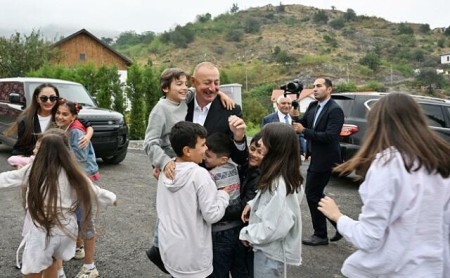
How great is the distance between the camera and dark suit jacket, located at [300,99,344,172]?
4637 mm

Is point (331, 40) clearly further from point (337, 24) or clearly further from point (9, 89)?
point (9, 89)

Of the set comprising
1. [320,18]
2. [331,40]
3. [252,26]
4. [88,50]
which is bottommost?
[88,50]

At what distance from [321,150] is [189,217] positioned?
258 cm

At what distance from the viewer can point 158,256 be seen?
9.27ft

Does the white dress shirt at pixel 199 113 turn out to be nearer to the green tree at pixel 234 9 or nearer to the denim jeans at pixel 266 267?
the denim jeans at pixel 266 267

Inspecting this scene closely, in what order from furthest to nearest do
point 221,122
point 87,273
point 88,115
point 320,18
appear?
point 320,18
point 88,115
point 87,273
point 221,122

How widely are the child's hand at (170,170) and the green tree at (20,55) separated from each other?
2762cm

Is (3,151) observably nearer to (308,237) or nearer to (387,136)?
(308,237)

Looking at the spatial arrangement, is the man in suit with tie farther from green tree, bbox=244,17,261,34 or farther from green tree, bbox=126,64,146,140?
green tree, bbox=244,17,261,34

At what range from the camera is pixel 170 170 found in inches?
98.9

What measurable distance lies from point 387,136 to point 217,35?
384 feet

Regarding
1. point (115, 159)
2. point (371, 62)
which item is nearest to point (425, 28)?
point (371, 62)

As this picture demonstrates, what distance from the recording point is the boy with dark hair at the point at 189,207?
8.13 feet

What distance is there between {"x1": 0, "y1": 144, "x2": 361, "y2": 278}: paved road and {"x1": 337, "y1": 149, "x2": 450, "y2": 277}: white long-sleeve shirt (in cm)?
212
